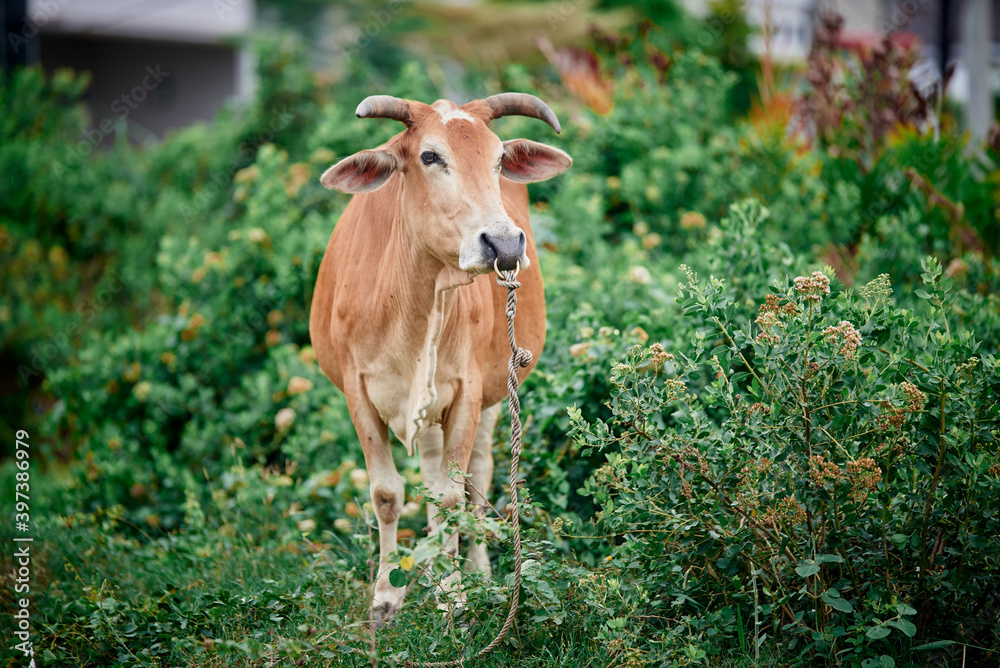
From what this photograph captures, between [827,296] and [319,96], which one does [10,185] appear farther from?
[827,296]

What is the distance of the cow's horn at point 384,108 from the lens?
2.80m

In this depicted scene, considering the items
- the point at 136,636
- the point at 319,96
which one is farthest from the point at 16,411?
the point at 136,636

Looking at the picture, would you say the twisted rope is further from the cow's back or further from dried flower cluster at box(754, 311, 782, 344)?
dried flower cluster at box(754, 311, 782, 344)

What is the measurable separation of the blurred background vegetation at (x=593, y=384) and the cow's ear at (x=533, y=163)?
68cm

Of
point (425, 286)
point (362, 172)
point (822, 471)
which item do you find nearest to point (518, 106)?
point (362, 172)

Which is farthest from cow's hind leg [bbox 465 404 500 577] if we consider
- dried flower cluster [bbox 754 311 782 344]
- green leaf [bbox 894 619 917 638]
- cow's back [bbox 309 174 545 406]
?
green leaf [bbox 894 619 917 638]

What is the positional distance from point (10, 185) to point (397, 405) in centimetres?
692

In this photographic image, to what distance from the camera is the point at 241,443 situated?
5.03 metres

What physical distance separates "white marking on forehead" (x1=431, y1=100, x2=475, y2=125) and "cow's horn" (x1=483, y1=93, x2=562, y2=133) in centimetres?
13

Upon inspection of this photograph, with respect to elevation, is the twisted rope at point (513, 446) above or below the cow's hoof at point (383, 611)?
above

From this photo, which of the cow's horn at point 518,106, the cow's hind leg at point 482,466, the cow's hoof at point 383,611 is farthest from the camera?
the cow's hind leg at point 482,466

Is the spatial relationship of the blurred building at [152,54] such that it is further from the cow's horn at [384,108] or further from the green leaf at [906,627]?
the green leaf at [906,627]

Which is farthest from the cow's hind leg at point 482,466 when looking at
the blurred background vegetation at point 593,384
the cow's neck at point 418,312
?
the cow's neck at point 418,312

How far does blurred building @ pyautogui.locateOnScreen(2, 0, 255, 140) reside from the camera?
15773 mm
